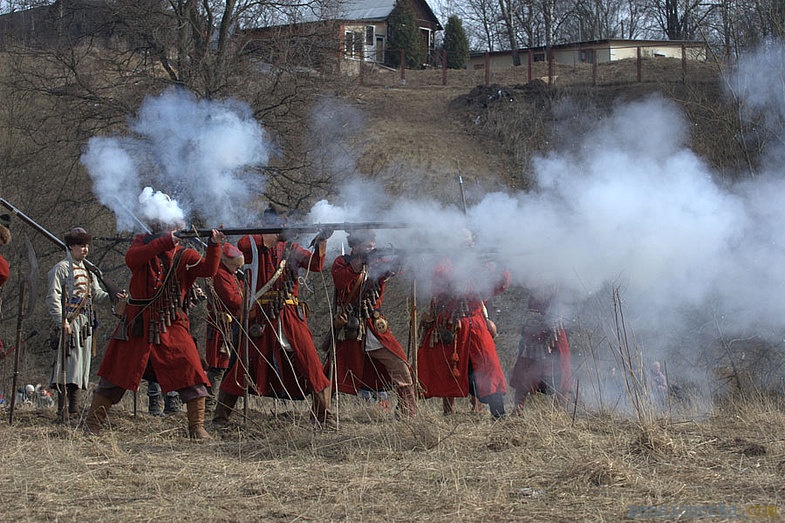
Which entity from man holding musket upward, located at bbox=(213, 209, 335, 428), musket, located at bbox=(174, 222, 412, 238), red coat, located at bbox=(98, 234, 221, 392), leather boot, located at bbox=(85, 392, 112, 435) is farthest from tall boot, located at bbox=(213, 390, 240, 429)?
musket, located at bbox=(174, 222, 412, 238)

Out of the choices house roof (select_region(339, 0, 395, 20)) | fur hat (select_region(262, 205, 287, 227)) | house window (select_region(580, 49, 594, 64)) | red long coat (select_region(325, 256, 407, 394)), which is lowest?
red long coat (select_region(325, 256, 407, 394))

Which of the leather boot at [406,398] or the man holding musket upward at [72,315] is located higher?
the man holding musket upward at [72,315]

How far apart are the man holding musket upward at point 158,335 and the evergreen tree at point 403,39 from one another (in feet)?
109

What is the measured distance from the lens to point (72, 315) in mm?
8484

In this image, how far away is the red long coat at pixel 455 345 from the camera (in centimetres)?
788

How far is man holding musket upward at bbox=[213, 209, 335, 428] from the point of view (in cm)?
724

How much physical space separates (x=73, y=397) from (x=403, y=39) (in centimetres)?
3320

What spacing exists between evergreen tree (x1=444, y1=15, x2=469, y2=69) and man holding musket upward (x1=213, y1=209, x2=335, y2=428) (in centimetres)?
3495

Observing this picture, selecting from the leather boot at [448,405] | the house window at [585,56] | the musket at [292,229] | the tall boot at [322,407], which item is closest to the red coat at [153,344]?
the musket at [292,229]

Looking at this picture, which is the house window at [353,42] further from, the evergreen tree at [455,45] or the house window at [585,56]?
the evergreen tree at [455,45]

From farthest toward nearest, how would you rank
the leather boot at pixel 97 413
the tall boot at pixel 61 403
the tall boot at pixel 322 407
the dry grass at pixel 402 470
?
the tall boot at pixel 61 403 → the tall boot at pixel 322 407 → the leather boot at pixel 97 413 → the dry grass at pixel 402 470

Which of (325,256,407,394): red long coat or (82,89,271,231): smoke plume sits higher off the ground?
(82,89,271,231): smoke plume

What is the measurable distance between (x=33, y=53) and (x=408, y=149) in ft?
40.4

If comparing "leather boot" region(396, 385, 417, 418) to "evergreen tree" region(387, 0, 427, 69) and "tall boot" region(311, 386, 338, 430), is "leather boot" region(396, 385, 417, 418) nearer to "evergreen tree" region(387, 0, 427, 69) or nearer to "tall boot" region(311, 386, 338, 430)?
"tall boot" region(311, 386, 338, 430)
